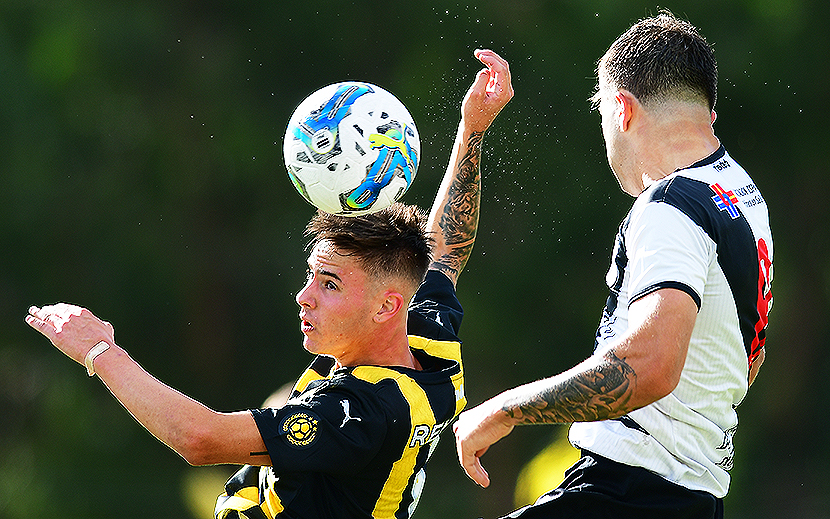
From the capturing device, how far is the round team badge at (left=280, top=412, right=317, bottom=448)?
3031mm

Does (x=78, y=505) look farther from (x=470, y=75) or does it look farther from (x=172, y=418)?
(x=172, y=418)

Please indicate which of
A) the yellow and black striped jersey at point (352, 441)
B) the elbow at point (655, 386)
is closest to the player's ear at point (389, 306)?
the yellow and black striped jersey at point (352, 441)

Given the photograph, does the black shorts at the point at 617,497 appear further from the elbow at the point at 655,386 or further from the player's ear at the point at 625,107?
the player's ear at the point at 625,107

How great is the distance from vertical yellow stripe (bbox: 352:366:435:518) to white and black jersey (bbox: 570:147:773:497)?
22.8 inches

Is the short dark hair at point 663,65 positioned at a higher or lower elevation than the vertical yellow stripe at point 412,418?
higher

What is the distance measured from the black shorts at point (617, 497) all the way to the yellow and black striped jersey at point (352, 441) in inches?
18.3

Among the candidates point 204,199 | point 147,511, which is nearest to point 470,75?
point 204,199

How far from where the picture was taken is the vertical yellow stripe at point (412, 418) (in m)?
3.28

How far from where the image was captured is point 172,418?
2949 mm

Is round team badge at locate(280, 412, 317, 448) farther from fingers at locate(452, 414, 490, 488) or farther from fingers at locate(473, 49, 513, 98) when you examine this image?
fingers at locate(473, 49, 513, 98)

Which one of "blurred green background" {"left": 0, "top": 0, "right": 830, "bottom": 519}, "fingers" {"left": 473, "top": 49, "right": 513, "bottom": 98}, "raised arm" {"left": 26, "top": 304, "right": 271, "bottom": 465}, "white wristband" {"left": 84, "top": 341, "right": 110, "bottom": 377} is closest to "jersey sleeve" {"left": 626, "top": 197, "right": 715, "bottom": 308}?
"raised arm" {"left": 26, "top": 304, "right": 271, "bottom": 465}

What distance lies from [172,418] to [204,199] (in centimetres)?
874

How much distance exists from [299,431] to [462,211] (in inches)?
63.8

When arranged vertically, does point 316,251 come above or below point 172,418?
above
